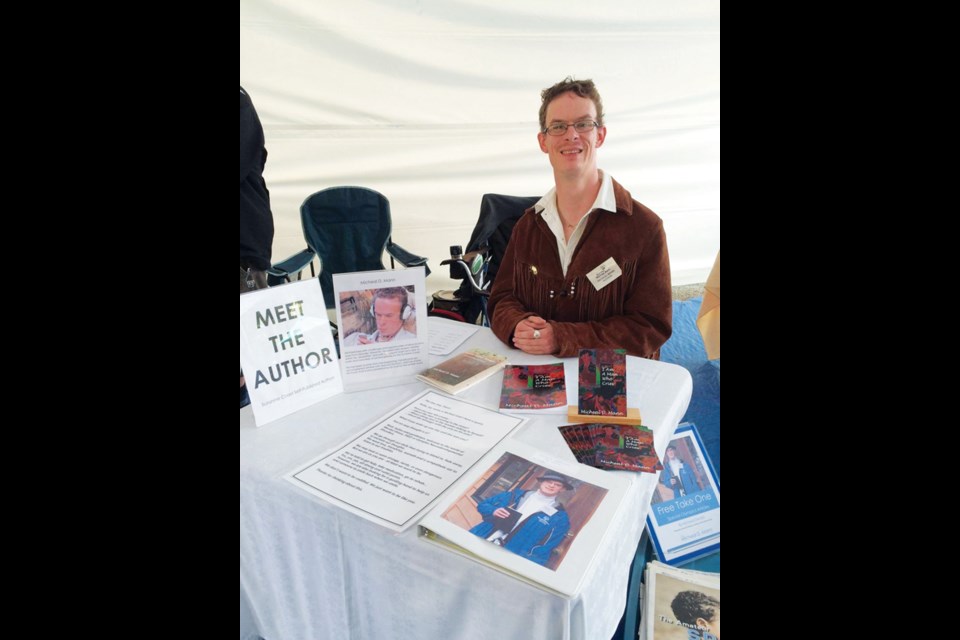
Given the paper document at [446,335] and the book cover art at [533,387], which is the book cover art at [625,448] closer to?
the book cover art at [533,387]

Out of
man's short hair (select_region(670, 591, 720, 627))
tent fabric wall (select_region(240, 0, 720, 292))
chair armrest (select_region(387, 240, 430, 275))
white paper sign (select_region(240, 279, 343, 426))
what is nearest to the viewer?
white paper sign (select_region(240, 279, 343, 426))

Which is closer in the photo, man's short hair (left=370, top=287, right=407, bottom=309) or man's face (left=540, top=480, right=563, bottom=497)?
man's face (left=540, top=480, right=563, bottom=497)

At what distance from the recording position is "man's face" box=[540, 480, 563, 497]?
22.1 inches

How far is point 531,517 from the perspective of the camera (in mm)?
523

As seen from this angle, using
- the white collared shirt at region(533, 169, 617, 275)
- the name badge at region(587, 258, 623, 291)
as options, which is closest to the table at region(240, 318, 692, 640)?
the name badge at region(587, 258, 623, 291)

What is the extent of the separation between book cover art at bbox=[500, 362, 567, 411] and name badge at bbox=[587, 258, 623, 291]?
34 cm

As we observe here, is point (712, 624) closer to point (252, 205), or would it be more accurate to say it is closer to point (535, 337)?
point (535, 337)

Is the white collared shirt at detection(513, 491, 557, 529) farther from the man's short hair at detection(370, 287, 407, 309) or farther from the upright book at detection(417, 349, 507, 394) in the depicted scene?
the man's short hair at detection(370, 287, 407, 309)

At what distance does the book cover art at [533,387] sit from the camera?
787 millimetres

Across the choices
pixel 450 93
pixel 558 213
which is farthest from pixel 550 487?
pixel 450 93

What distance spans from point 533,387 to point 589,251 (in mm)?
511

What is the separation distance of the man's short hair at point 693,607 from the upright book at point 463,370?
54 cm

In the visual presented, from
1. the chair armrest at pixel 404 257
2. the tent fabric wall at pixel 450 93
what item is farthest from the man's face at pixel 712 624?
the tent fabric wall at pixel 450 93

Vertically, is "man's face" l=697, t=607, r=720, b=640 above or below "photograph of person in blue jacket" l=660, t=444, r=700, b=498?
below
